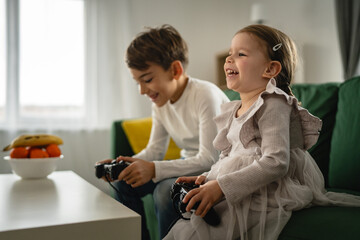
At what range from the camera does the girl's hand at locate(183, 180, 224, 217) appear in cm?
86

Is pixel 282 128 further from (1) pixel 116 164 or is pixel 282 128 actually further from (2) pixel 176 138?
(2) pixel 176 138

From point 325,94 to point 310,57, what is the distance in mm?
2146

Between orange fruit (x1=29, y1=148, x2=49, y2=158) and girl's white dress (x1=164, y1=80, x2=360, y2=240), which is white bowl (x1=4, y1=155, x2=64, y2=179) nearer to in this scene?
orange fruit (x1=29, y1=148, x2=49, y2=158)

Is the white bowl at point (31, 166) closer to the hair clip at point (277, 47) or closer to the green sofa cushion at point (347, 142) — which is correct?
the hair clip at point (277, 47)

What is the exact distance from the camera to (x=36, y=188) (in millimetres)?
1240

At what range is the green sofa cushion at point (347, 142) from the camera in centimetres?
131

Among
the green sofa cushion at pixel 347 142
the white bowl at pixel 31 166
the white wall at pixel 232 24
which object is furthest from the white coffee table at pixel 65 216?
the white wall at pixel 232 24

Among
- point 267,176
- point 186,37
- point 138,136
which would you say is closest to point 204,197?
point 267,176

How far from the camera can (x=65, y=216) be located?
2.79ft

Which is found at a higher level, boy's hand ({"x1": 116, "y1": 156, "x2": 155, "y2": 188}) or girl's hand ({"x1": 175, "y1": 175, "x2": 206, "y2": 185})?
girl's hand ({"x1": 175, "y1": 175, "x2": 206, "y2": 185})

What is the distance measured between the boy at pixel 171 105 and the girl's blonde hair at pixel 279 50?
378 millimetres

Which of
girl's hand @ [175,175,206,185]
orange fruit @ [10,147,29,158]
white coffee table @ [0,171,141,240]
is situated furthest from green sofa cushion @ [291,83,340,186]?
orange fruit @ [10,147,29,158]

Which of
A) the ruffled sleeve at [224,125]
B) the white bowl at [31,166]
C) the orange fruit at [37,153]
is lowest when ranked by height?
the white bowl at [31,166]

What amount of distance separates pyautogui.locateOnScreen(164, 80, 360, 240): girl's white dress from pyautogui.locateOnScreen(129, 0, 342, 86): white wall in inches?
93.0
